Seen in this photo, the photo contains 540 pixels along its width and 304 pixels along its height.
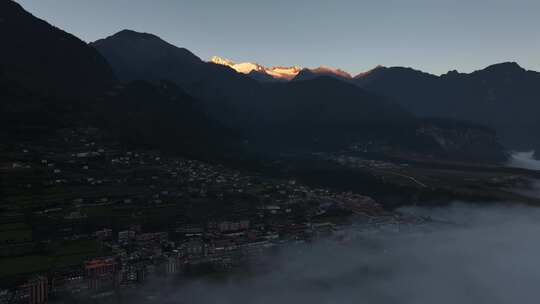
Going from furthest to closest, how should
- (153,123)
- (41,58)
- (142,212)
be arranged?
(41,58)
(153,123)
(142,212)

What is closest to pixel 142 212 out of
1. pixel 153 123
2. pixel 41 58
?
pixel 153 123

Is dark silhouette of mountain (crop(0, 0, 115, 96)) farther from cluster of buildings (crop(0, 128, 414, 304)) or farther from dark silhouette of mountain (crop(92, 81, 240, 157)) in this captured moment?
cluster of buildings (crop(0, 128, 414, 304))

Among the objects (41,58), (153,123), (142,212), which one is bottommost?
(142,212)

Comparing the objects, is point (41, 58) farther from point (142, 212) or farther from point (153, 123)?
point (142, 212)

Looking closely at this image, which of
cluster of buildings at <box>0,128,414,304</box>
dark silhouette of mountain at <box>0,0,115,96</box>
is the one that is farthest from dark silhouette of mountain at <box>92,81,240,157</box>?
dark silhouette of mountain at <box>0,0,115,96</box>

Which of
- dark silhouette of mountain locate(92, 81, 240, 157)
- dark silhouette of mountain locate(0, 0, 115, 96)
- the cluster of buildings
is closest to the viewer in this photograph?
the cluster of buildings

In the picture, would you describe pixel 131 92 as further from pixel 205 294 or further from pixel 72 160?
pixel 205 294

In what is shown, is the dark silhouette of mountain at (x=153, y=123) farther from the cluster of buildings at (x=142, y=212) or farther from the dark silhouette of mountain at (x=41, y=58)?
the dark silhouette of mountain at (x=41, y=58)

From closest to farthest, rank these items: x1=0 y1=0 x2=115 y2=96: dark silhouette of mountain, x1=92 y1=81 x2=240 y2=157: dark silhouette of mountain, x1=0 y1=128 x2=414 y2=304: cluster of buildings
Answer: x1=0 y1=128 x2=414 y2=304: cluster of buildings
x1=92 y1=81 x2=240 y2=157: dark silhouette of mountain
x1=0 y1=0 x2=115 y2=96: dark silhouette of mountain

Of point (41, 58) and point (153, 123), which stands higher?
point (41, 58)

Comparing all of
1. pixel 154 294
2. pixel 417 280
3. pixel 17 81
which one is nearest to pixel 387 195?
pixel 417 280
